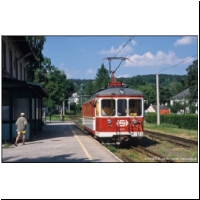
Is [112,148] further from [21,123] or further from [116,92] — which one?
[21,123]

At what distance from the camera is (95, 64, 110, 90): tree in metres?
12.9

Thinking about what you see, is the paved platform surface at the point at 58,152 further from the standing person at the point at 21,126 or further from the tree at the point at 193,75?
the tree at the point at 193,75

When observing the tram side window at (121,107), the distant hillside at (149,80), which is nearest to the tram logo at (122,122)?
the tram side window at (121,107)

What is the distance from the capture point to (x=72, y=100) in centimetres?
1536

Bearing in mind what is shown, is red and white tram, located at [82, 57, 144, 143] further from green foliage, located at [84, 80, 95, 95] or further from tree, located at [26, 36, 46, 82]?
tree, located at [26, 36, 46, 82]

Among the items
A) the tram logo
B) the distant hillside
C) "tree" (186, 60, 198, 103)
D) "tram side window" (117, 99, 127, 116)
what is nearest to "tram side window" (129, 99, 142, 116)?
"tram side window" (117, 99, 127, 116)

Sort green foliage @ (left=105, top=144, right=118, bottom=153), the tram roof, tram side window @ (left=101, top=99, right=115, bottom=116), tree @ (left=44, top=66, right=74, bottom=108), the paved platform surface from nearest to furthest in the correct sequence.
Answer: the paved platform surface
tree @ (left=44, top=66, right=74, bottom=108)
green foliage @ (left=105, top=144, right=118, bottom=153)
the tram roof
tram side window @ (left=101, top=99, right=115, bottom=116)

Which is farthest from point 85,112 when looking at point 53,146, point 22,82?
point 53,146

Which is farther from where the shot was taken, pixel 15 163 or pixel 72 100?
pixel 72 100

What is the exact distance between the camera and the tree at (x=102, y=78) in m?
12.9

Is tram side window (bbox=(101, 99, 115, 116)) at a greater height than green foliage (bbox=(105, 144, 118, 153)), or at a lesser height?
greater

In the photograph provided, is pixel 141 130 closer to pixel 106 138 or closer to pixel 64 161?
pixel 106 138
